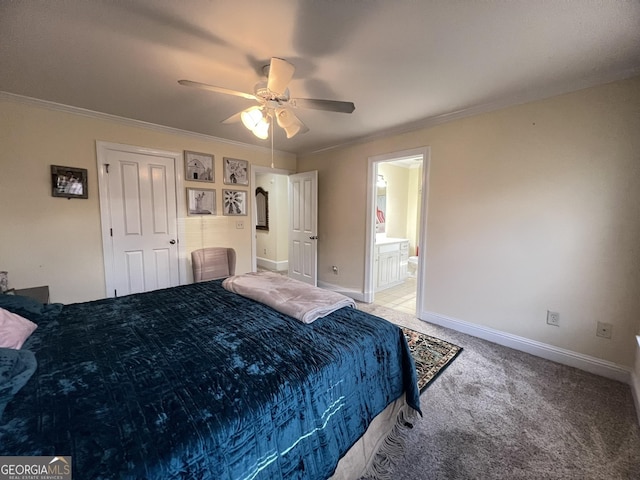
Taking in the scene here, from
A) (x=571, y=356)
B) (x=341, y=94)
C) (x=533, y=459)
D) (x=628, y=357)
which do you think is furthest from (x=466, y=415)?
(x=341, y=94)

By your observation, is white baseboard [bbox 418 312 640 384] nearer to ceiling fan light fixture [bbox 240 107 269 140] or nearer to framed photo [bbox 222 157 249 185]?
ceiling fan light fixture [bbox 240 107 269 140]

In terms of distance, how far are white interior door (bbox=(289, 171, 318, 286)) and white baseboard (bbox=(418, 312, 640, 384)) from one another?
208 centimetres

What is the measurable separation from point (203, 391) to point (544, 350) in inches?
114

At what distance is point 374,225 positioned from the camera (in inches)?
149

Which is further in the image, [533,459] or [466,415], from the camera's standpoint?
[466,415]

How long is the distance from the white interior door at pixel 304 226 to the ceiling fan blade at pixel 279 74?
2452 mm

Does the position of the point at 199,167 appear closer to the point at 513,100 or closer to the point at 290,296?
the point at 290,296

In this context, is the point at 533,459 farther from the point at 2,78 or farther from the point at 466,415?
the point at 2,78

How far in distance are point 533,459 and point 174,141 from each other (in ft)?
14.5

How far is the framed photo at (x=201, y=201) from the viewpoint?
358cm

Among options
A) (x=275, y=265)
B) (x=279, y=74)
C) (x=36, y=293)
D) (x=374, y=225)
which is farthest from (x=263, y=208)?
(x=279, y=74)

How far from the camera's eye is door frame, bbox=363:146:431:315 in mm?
3121

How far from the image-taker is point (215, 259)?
343cm

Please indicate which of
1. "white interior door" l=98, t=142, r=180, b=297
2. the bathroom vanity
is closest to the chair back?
"white interior door" l=98, t=142, r=180, b=297
